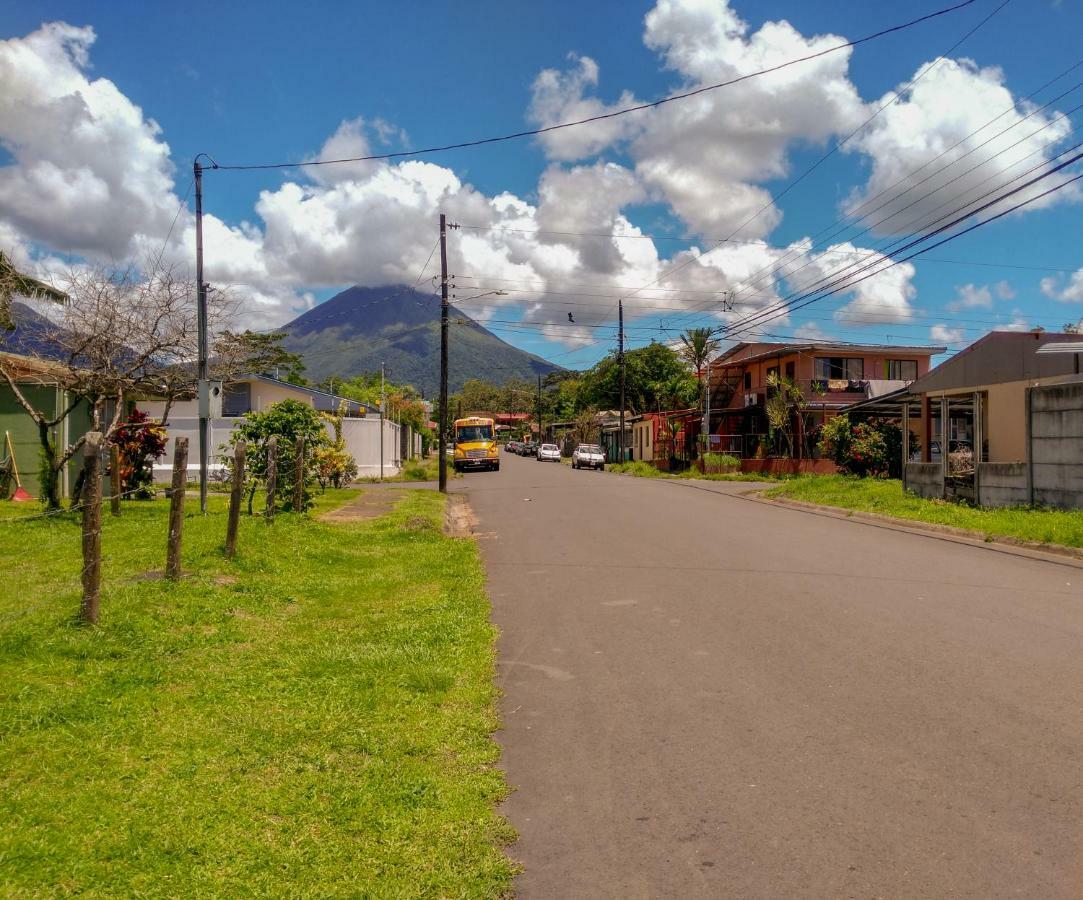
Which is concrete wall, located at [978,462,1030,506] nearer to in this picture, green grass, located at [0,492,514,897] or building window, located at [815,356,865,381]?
green grass, located at [0,492,514,897]

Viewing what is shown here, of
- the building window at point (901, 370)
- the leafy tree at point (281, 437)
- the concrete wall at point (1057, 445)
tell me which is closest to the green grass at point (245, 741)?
the leafy tree at point (281, 437)

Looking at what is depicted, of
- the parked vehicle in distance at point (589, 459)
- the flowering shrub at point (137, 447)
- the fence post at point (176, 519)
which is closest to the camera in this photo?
the fence post at point (176, 519)

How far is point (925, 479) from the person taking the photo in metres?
20.3

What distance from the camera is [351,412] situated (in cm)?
3906

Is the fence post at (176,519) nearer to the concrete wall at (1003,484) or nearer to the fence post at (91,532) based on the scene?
the fence post at (91,532)

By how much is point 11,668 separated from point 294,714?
2042 millimetres

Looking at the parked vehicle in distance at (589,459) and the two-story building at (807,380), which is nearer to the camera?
the two-story building at (807,380)

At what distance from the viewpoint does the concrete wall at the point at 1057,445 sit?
50.1 feet

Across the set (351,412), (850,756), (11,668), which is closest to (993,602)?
(850,756)

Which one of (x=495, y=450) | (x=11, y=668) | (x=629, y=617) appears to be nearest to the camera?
(x=11, y=668)

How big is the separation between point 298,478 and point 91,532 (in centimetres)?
912

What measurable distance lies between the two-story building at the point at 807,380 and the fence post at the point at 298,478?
30465 millimetres

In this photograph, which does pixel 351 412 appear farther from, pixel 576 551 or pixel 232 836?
pixel 232 836

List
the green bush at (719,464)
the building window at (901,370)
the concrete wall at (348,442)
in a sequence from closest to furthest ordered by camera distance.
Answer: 1. the concrete wall at (348,442)
2. the green bush at (719,464)
3. the building window at (901,370)
